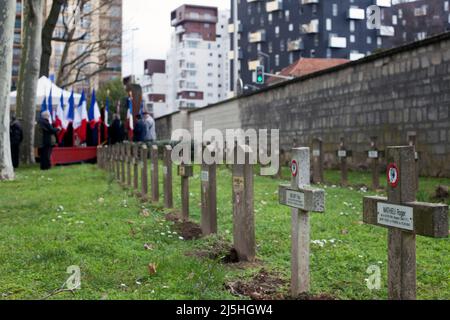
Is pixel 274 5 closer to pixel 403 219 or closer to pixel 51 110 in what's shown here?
pixel 51 110

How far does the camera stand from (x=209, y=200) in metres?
6.38

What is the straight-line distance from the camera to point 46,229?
6.75m

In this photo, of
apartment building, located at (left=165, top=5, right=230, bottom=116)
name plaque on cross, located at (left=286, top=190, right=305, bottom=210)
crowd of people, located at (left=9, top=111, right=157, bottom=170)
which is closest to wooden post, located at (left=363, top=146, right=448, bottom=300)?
name plaque on cross, located at (left=286, top=190, right=305, bottom=210)

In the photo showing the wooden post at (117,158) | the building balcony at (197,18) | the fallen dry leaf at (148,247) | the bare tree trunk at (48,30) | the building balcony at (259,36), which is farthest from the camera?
the building balcony at (197,18)

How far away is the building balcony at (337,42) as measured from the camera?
69.2 m

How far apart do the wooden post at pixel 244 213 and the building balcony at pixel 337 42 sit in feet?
219

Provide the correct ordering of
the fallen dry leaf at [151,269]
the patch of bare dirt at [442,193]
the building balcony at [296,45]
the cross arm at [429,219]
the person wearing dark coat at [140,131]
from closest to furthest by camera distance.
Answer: the cross arm at [429,219] < the fallen dry leaf at [151,269] < the patch of bare dirt at [442,193] < the person wearing dark coat at [140,131] < the building balcony at [296,45]

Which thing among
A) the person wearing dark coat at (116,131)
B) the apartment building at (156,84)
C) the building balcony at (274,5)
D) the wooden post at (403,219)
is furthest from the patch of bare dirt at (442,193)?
the apartment building at (156,84)

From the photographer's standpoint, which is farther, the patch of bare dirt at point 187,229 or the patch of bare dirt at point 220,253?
the patch of bare dirt at point 187,229

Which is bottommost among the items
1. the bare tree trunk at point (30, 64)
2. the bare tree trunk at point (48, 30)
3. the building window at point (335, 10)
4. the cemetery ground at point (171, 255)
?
the cemetery ground at point (171, 255)

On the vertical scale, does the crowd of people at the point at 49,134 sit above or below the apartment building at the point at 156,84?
below

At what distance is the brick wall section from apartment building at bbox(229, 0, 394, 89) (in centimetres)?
3467

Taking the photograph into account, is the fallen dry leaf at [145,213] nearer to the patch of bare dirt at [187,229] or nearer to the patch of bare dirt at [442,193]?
the patch of bare dirt at [187,229]

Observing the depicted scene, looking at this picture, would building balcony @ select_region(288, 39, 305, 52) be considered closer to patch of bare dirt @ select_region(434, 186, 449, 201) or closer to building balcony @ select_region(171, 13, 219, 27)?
building balcony @ select_region(171, 13, 219, 27)
